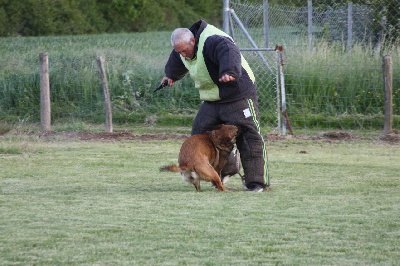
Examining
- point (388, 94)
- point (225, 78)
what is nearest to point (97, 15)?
point (388, 94)

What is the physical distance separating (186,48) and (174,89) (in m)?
9.09

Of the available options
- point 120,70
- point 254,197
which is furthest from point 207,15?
point 254,197

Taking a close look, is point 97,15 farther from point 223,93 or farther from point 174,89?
point 223,93

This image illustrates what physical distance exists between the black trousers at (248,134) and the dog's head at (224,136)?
0.45ft

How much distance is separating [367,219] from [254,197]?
5.26ft

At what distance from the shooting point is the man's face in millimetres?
8680

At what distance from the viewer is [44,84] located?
16016 mm

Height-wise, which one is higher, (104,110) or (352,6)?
(352,6)

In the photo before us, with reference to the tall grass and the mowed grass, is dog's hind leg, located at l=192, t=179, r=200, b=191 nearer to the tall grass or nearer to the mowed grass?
the mowed grass

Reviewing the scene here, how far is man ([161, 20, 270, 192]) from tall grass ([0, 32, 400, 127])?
7101mm

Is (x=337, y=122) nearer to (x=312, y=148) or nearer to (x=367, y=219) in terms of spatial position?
(x=312, y=148)

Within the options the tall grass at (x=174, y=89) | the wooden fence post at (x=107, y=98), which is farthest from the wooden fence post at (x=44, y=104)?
the tall grass at (x=174, y=89)

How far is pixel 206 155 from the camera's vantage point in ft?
28.5

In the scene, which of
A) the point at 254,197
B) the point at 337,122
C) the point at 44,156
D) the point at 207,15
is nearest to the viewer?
the point at 254,197
